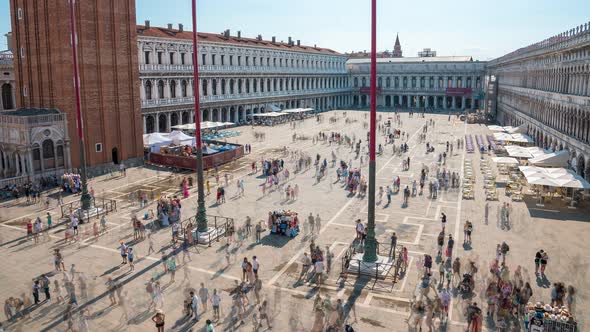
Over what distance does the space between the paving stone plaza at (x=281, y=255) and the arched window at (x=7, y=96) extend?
103 ft

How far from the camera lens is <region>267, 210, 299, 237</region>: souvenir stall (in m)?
26.1

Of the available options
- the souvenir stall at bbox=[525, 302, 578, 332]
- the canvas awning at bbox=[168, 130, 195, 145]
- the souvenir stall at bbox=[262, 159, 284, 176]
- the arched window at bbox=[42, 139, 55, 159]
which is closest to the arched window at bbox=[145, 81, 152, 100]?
the canvas awning at bbox=[168, 130, 195, 145]

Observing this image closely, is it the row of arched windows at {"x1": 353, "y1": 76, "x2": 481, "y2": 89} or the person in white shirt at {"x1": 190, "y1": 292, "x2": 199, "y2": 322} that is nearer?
the person in white shirt at {"x1": 190, "y1": 292, "x2": 199, "y2": 322}

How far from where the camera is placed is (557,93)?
4462cm

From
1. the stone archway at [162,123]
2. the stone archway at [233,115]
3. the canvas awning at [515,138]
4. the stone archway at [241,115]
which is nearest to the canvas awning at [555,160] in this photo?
the canvas awning at [515,138]

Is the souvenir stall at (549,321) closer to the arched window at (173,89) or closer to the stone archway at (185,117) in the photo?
the arched window at (173,89)

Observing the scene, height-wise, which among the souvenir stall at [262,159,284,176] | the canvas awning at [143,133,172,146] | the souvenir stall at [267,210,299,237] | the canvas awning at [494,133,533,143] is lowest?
the souvenir stall at [267,210,299,237]

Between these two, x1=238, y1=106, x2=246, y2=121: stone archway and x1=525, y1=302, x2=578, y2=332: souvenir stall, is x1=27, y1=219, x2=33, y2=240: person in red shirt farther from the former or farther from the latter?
x1=238, y1=106, x2=246, y2=121: stone archway

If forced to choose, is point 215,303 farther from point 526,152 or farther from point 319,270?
point 526,152

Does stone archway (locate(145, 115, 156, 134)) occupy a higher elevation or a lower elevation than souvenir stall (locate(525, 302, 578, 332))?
higher

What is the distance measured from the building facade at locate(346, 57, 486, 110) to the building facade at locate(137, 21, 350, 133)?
55.7 ft

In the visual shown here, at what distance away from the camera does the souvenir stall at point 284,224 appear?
26125 mm

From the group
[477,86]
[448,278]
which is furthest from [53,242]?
[477,86]

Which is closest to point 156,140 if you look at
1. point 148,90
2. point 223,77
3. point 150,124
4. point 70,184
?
point 70,184
